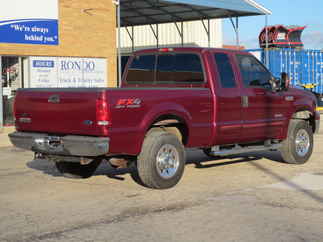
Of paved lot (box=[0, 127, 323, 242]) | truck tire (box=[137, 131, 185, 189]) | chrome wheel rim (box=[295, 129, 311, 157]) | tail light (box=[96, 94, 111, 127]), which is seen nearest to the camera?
paved lot (box=[0, 127, 323, 242])

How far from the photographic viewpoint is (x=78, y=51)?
20.6m

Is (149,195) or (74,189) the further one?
(74,189)

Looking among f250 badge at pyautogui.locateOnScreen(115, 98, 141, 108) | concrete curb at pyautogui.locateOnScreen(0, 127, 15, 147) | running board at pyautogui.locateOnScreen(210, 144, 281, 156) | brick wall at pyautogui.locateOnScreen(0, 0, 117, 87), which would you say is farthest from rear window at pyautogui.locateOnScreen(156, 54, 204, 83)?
brick wall at pyautogui.locateOnScreen(0, 0, 117, 87)

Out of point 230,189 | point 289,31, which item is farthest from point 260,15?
point 230,189

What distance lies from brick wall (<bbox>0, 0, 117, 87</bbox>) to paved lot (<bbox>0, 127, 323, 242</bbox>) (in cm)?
938

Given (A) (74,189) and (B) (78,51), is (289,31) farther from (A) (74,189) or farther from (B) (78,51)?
(A) (74,189)

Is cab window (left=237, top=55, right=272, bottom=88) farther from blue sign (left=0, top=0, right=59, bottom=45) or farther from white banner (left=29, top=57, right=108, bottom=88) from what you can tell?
white banner (left=29, top=57, right=108, bottom=88)

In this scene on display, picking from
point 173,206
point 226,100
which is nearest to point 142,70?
point 226,100

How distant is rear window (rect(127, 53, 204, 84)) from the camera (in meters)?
9.55

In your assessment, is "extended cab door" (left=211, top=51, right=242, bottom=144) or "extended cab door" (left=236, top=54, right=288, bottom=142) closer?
"extended cab door" (left=211, top=51, right=242, bottom=144)

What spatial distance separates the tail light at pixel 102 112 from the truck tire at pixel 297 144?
178 inches

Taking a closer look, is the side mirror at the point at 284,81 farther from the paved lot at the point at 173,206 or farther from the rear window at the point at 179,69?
the rear window at the point at 179,69

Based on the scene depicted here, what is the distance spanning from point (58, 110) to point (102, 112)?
0.84m

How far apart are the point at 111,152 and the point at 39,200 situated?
3.79ft
